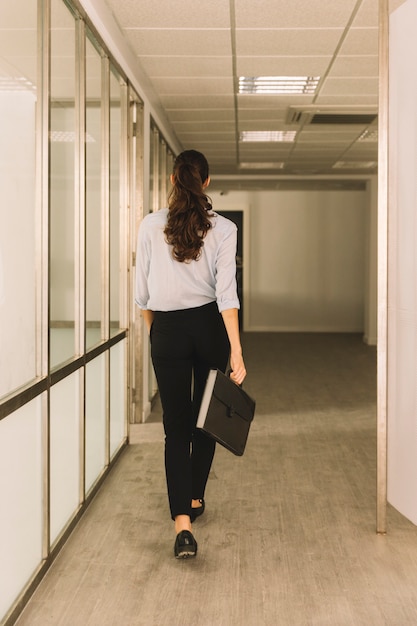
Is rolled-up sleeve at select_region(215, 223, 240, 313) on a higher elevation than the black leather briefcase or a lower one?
higher

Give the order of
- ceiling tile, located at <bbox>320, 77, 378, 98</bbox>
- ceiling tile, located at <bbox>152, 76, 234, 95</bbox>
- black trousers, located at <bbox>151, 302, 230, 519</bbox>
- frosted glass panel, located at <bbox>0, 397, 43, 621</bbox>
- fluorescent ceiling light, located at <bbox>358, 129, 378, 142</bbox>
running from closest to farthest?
frosted glass panel, located at <bbox>0, 397, 43, 621</bbox> → black trousers, located at <bbox>151, 302, 230, 519</bbox> → ceiling tile, located at <bbox>152, 76, 234, 95</bbox> → ceiling tile, located at <bbox>320, 77, 378, 98</bbox> → fluorescent ceiling light, located at <bbox>358, 129, 378, 142</bbox>

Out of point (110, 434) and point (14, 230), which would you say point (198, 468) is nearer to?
point (110, 434)

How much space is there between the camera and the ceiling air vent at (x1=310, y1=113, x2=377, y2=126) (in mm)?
6875

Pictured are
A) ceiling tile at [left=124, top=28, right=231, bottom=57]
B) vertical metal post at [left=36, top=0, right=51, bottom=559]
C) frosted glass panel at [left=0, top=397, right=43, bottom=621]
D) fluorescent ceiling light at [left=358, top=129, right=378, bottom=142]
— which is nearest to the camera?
frosted glass panel at [left=0, top=397, right=43, bottom=621]

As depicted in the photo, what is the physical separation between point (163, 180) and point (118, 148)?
2.49 m

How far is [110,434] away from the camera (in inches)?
172

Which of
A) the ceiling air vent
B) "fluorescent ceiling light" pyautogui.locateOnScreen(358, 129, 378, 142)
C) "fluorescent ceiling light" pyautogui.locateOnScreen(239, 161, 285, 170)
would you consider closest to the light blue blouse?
the ceiling air vent

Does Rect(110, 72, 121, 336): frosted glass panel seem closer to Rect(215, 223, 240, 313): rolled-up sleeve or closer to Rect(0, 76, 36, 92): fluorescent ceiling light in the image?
Rect(215, 223, 240, 313): rolled-up sleeve

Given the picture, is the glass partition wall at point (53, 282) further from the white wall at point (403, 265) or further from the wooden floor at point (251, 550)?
the white wall at point (403, 265)

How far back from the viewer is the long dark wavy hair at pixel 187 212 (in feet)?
9.68

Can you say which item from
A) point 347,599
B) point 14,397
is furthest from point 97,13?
point 347,599

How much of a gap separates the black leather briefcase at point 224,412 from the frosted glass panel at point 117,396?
1537 mm

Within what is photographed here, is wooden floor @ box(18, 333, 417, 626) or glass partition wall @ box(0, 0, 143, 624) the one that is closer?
glass partition wall @ box(0, 0, 143, 624)

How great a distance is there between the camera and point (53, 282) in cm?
300
